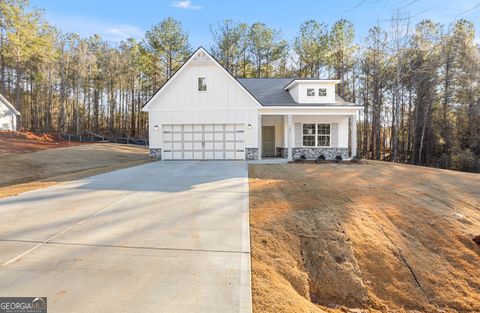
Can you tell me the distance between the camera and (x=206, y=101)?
1619 centimetres

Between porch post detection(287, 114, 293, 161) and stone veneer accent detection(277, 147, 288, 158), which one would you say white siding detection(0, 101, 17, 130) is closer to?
stone veneer accent detection(277, 147, 288, 158)

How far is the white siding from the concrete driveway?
2784 cm

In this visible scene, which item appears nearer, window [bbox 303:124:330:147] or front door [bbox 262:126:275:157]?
window [bbox 303:124:330:147]

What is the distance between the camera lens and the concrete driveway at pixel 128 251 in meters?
2.96

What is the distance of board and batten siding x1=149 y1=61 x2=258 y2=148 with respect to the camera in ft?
52.9

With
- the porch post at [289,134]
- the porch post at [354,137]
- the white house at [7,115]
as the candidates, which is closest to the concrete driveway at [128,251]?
the porch post at [289,134]

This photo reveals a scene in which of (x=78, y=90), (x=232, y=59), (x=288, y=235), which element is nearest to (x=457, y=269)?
(x=288, y=235)

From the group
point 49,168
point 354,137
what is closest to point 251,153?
point 354,137

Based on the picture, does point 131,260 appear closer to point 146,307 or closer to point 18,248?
point 146,307

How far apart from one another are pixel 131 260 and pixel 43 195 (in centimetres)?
519

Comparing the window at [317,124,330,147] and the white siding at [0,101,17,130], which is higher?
the white siding at [0,101,17,130]

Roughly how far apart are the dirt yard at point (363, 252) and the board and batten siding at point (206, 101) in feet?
29.8

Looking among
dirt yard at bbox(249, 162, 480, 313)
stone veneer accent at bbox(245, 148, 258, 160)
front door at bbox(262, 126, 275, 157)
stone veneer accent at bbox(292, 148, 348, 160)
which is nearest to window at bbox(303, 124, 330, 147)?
stone veneer accent at bbox(292, 148, 348, 160)

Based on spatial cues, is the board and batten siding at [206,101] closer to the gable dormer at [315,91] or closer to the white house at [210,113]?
the white house at [210,113]
